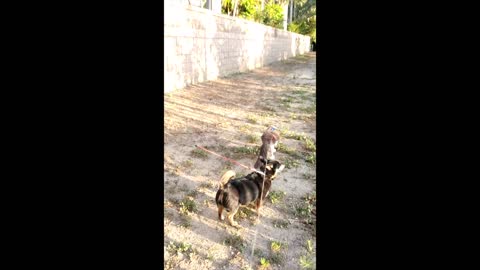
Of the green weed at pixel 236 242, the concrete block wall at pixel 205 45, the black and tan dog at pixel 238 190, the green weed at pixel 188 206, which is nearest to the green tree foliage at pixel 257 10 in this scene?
the concrete block wall at pixel 205 45

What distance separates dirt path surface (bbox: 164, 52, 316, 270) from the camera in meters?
2.24

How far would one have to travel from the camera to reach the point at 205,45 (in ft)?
34.2

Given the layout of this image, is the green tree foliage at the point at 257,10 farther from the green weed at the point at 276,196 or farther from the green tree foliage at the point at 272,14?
the green weed at the point at 276,196

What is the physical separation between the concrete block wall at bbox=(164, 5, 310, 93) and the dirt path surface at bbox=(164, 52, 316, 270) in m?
1.76

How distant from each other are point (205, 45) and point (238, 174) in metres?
7.72

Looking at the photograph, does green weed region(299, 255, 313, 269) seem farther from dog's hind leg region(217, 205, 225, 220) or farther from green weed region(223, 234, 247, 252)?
dog's hind leg region(217, 205, 225, 220)

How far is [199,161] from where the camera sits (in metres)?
3.91

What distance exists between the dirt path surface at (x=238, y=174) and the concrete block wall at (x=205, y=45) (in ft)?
5.76

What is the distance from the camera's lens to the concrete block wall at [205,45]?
8.22 meters

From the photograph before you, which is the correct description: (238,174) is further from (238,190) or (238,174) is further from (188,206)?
(238,190)

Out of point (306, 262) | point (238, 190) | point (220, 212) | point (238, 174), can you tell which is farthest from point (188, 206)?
point (306, 262)
